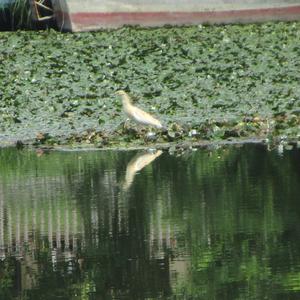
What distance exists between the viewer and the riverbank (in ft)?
42.1

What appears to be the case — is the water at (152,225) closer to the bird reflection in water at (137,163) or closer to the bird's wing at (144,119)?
the bird reflection in water at (137,163)

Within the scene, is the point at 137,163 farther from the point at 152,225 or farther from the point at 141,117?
the point at 152,225

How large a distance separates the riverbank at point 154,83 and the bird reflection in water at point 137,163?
65 centimetres

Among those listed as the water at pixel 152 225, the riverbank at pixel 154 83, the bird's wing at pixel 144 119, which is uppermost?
the riverbank at pixel 154 83

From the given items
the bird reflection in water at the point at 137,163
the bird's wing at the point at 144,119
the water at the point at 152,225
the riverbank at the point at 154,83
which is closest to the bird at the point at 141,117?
the bird's wing at the point at 144,119

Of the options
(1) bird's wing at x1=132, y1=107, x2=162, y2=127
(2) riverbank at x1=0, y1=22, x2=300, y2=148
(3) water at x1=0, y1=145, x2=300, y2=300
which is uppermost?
(2) riverbank at x1=0, y1=22, x2=300, y2=148

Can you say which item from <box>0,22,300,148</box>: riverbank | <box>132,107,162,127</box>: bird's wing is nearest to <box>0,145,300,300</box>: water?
<box>132,107,162,127</box>: bird's wing

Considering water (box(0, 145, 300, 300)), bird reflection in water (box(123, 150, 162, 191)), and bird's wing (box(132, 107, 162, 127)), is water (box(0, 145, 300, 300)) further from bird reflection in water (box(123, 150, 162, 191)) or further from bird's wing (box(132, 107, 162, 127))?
bird's wing (box(132, 107, 162, 127))

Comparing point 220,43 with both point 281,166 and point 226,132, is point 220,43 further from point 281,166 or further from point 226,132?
point 281,166

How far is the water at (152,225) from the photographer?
257 inches

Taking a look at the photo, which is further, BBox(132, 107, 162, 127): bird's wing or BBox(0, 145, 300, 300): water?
BBox(132, 107, 162, 127): bird's wing

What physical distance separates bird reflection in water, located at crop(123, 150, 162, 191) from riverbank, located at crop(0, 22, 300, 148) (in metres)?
0.65

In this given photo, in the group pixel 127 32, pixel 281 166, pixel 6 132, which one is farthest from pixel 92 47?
pixel 281 166

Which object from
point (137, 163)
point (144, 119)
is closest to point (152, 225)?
point (137, 163)
